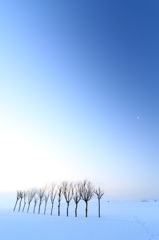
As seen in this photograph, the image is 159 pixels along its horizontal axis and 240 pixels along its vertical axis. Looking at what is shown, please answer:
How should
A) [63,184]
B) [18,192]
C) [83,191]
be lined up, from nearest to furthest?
[83,191] < [63,184] < [18,192]

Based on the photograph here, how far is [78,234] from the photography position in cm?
2070

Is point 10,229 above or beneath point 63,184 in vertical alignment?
beneath

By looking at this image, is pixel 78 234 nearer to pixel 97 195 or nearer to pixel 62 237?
pixel 62 237

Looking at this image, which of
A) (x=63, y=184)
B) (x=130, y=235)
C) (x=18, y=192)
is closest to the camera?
(x=130, y=235)

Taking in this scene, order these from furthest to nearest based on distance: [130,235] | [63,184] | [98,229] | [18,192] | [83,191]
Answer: [18,192] < [63,184] < [83,191] < [98,229] < [130,235]

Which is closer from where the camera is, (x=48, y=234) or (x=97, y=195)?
(x=48, y=234)

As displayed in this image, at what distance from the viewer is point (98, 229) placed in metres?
23.3

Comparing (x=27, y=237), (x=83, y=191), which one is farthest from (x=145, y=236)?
(x=83, y=191)

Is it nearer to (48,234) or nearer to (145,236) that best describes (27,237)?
(48,234)

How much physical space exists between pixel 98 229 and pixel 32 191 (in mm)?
42962

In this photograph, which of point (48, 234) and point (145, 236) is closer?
point (145, 236)

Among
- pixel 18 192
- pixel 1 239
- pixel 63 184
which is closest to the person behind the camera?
pixel 1 239

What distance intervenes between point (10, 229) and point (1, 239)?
15.1ft

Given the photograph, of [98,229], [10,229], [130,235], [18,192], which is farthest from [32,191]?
[130,235]
